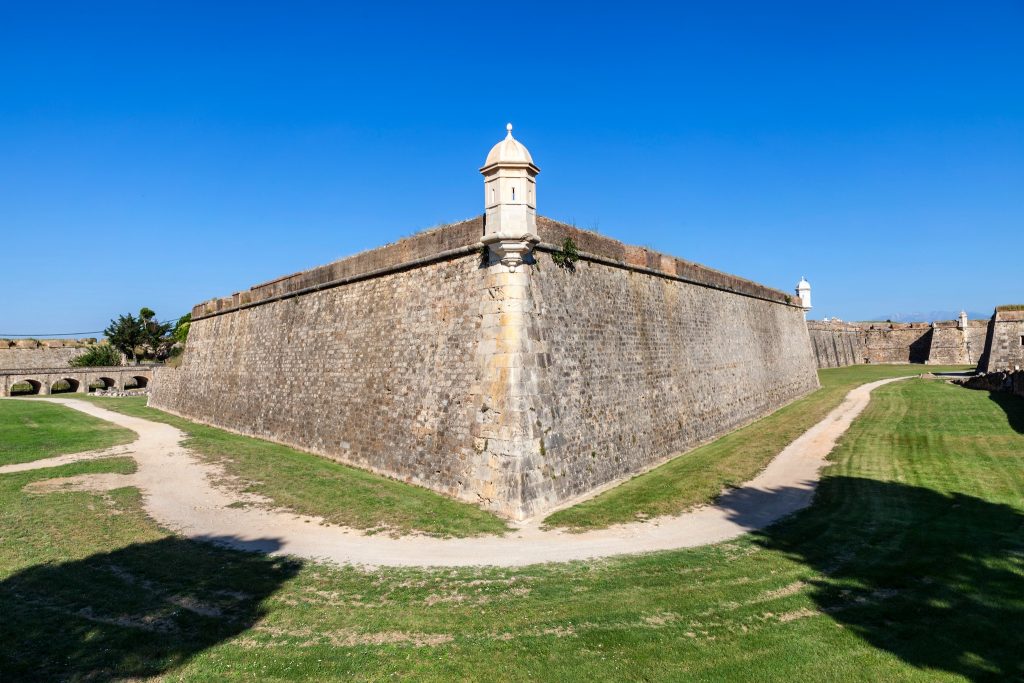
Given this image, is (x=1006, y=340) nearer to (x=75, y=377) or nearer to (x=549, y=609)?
(x=549, y=609)

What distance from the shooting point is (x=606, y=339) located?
46.5 ft

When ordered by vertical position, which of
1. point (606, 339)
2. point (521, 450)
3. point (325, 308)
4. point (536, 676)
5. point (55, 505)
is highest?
point (325, 308)

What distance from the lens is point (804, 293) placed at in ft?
112

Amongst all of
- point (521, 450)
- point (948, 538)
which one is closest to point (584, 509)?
point (521, 450)

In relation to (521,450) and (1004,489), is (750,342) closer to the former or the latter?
(1004,489)

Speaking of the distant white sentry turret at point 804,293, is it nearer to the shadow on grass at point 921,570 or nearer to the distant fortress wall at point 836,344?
the distant fortress wall at point 836,344

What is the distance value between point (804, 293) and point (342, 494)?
32.8 meters

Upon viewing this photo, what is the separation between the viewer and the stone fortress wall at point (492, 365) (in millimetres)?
11055

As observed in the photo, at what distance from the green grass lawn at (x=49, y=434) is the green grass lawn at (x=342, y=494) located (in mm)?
3287

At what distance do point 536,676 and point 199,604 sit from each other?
4.40 meters

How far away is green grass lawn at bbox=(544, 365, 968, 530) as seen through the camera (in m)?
10.4

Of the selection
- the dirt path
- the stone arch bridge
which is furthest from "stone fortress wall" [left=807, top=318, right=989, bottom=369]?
A: the stone arch bridge

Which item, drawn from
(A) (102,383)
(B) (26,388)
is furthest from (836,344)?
(B) (26,388)

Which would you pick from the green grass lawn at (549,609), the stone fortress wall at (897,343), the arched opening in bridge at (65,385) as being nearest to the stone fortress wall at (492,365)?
the green grass lawn at (549,609)
